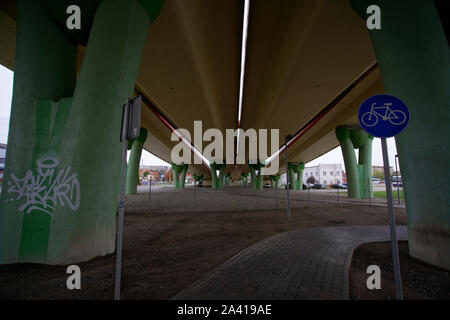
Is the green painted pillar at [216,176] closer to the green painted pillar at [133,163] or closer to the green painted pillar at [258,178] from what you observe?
the green painted pillar at [258,178]

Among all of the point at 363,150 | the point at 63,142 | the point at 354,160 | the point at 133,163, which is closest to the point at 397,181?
the point at 63,142

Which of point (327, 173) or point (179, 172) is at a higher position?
point (327, 173)

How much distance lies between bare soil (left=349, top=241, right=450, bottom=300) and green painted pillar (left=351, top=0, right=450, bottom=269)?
1.07 ft

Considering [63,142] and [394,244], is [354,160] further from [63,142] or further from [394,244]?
[63,142]

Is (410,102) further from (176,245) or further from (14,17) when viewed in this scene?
(14,17)

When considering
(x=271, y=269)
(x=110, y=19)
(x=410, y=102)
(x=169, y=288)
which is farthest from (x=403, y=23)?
(x=169, y=288)

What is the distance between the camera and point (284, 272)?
3715 millimetres

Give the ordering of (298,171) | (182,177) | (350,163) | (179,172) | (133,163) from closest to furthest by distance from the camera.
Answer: (350,163)
(133,163)
(298,171)
(182,177)
(179,172)

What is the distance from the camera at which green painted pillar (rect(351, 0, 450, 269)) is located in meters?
4.00

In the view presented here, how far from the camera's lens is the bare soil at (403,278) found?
309 centimetres

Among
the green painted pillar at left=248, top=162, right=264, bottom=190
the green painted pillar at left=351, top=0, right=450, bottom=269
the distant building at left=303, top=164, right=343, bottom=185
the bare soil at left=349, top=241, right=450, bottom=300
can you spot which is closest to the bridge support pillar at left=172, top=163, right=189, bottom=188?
the green painted pillar at left=248, top=162, right=264, bottom=190

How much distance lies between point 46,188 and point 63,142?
3.27 ft

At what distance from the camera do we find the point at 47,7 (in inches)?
195

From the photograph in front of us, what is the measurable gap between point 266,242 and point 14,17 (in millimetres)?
10881
